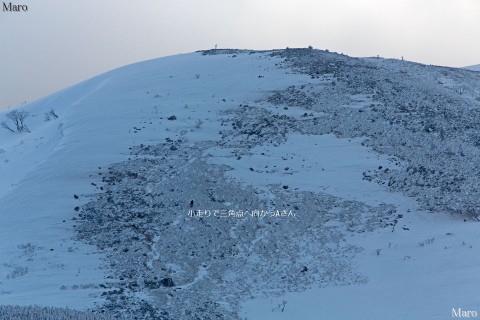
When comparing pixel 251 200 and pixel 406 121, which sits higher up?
pixel 406 121

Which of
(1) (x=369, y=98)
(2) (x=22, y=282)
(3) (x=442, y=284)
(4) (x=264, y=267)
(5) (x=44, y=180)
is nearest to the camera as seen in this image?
(3) (x=442, y=284)

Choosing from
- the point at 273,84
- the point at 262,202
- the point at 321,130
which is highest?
the point at 273,84

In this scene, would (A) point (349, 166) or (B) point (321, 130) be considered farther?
(B) point (321, 130)

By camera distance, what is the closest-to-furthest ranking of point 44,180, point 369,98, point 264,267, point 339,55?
point 264,267, point 44,180, point 369,98, point 339,55

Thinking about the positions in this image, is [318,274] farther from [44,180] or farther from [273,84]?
[273,84]

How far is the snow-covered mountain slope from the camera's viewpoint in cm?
1301

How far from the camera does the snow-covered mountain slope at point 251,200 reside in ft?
42.7

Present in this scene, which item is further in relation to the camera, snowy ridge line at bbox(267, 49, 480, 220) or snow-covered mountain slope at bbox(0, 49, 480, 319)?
snowy ridge line at bbox(267, 49, 480, 220)

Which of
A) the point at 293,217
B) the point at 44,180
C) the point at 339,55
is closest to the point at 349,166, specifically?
the point at 293,217

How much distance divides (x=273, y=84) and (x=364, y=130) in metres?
6.29

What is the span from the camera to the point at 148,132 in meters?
22.0

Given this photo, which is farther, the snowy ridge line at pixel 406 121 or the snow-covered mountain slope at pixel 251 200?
the snowy ridge line at pixel 406 121

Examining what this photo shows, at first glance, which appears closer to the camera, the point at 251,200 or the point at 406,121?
the point at 251,200

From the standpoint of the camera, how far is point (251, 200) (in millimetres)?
17188
